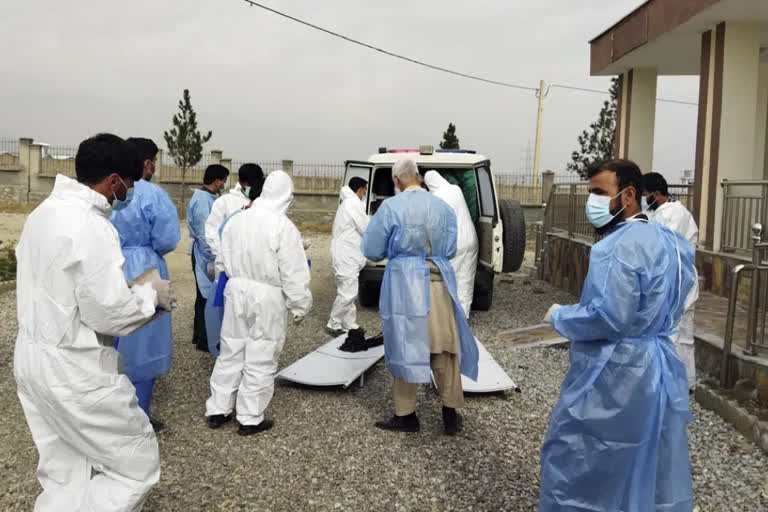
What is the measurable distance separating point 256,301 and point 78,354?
6.81 ft

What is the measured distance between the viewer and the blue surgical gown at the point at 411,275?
4523 mm

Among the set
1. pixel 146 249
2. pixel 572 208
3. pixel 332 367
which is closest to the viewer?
pixel 146 249

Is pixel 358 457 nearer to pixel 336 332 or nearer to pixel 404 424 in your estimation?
pixel 404 424

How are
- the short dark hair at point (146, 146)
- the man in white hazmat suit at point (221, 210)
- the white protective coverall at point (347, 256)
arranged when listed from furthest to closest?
the white protective coverall at point (347, 256)
the man in white hazmat suit at point (221, 210)
the short dark hair at point (146, 146)

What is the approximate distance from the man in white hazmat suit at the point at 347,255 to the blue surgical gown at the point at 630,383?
497 cm

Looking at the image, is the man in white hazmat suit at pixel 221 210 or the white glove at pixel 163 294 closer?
the white glove at pixel 163 294

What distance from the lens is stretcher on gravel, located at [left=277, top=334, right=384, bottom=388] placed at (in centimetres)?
556

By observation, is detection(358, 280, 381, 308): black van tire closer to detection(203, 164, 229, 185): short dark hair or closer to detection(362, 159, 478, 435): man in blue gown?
detection(203, 164, 229, 185): short dark hair

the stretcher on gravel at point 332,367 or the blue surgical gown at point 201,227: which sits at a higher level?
the blue surgical gown at point 201,227

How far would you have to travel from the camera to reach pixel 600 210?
9.20 feet

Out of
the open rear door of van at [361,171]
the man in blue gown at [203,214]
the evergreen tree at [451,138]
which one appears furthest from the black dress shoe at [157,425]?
the evergreen tree at [451,138]

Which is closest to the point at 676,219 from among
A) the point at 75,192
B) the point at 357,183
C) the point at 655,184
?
the point at 655,184

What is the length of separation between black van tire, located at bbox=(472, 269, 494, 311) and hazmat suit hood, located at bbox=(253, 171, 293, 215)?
408cm

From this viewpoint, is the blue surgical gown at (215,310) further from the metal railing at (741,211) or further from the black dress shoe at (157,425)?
the metal railing at (741,211)
